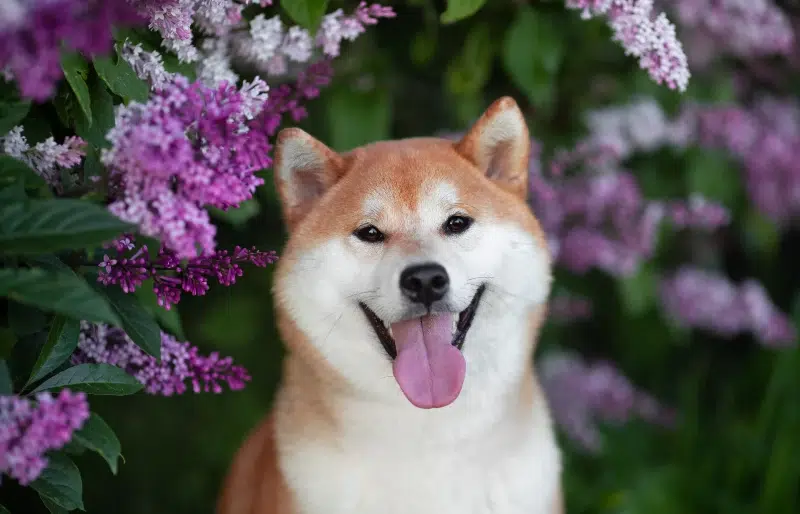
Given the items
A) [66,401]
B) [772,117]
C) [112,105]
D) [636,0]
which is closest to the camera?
[66,401]

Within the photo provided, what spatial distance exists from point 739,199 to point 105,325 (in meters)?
2.60

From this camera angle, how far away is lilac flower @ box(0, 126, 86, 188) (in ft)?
4.64

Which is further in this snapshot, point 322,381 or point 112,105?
point 322,381

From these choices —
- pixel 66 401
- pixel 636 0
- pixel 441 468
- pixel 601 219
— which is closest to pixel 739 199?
pixel 601 219

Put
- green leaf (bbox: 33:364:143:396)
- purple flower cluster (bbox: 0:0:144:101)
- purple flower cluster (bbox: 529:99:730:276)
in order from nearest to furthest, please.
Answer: purple flower cluster (bbox: 0:0:144:101) → green leaf (bbox: 33:364:143:396) → purple flower cluster (bbox: 529:99:730:276)

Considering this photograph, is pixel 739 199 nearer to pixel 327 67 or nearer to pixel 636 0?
pixel 636 0

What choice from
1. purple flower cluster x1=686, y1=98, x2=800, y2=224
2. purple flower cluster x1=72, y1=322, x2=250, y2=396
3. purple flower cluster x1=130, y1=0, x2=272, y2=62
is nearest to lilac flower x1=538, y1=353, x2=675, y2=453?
purple flower cluster x1=686, y1=98, x2=800, y2=224

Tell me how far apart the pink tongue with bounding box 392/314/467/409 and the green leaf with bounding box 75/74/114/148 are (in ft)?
2.39

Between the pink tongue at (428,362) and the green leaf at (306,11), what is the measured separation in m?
0.68

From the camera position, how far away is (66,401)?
1.21 metres

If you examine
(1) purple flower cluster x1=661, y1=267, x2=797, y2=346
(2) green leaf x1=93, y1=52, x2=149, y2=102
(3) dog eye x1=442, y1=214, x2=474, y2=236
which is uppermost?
(2) green leaf x1=93, y1=52, x2=149, y2=102

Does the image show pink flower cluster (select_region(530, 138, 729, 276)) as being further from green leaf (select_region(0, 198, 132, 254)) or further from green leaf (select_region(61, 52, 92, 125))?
green leaf (select_region(0, 198, 132, 254))

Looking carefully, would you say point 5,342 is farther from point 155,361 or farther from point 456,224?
point 456,224

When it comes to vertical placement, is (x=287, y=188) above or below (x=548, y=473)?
above
